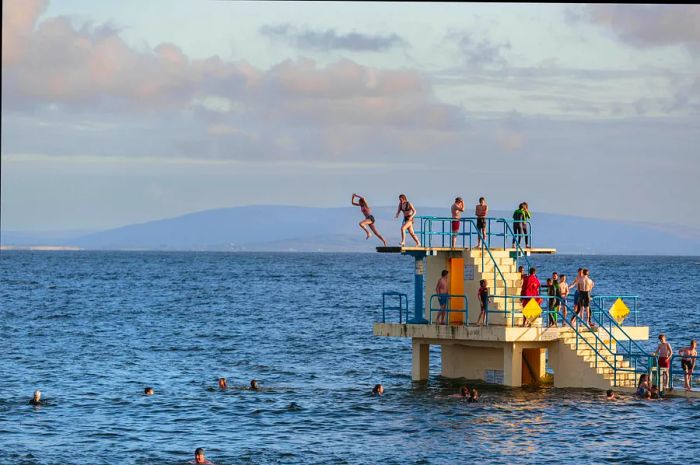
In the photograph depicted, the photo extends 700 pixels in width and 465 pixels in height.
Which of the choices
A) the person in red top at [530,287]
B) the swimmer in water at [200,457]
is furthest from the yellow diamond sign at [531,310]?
the swimmer in water at [200,457]

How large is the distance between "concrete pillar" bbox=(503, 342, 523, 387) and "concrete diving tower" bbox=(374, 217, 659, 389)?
3 cm

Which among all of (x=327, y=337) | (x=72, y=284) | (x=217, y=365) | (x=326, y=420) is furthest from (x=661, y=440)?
(x=72, y=284)

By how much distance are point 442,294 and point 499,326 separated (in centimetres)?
235

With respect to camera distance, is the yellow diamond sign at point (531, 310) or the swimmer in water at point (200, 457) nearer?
the swimmer in water at point (200, 457)

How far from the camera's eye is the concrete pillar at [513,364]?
36531 millimetres

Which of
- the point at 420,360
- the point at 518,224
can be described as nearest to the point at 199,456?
the point at 420,360

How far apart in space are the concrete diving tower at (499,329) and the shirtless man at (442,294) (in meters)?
0.18

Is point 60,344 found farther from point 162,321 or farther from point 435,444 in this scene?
point 435,444

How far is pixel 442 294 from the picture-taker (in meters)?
37.3

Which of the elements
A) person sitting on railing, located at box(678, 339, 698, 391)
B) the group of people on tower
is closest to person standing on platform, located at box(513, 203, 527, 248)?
the group of people on tower

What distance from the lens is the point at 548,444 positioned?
1180 inches

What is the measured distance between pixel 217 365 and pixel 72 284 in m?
94.4

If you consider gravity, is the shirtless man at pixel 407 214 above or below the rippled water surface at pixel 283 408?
above

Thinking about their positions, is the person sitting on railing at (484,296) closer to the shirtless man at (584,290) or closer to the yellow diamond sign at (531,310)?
the yellow diamond sign at (531,310)
